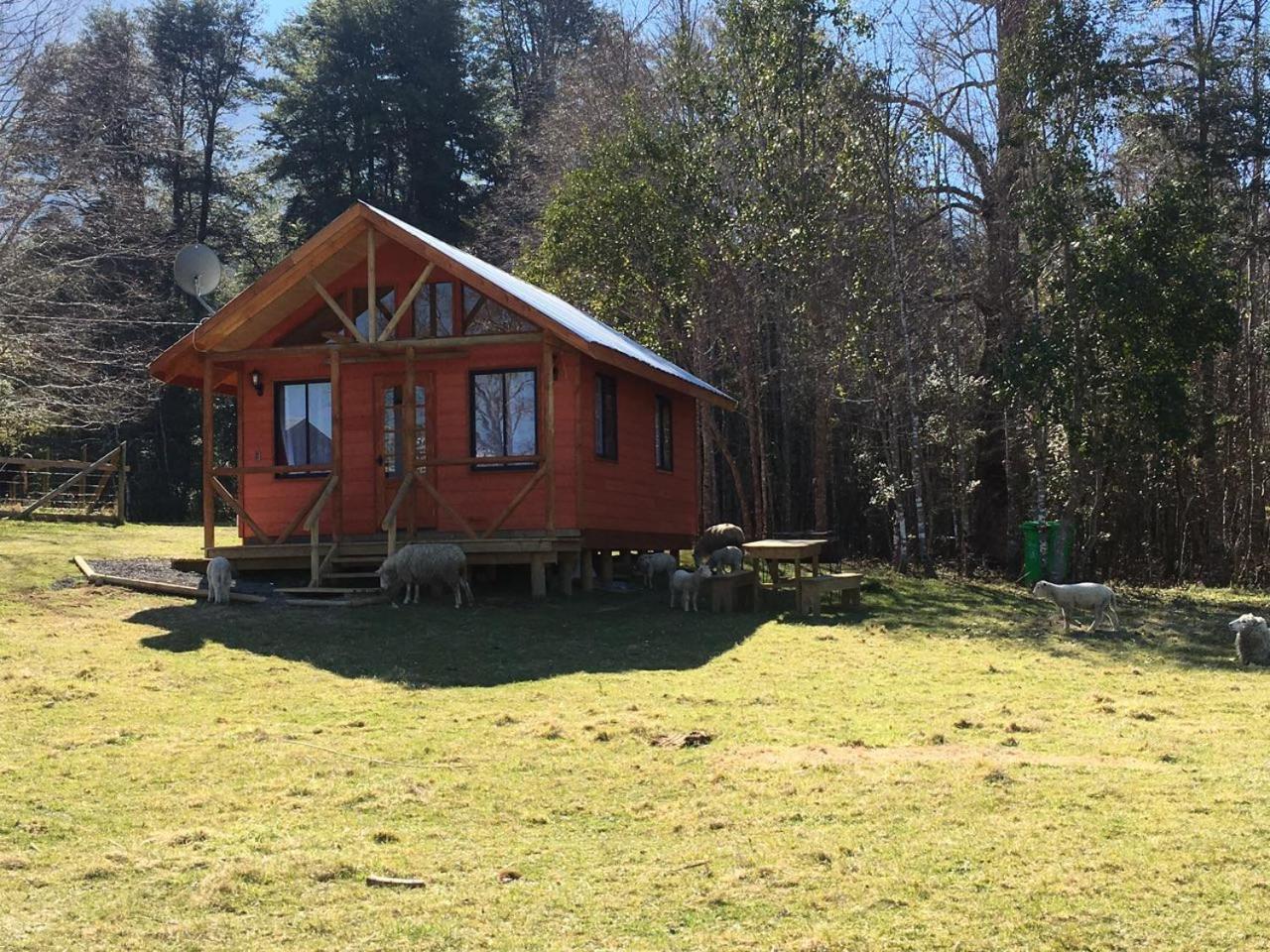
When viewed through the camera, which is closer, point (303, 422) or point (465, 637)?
point (465, 637)

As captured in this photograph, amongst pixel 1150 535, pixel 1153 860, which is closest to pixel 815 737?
pixel 1153 860

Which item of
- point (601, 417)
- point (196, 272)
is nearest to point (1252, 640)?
point (601, 417)

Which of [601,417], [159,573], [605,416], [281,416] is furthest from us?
[281,416]

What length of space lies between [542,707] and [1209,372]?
14.7m

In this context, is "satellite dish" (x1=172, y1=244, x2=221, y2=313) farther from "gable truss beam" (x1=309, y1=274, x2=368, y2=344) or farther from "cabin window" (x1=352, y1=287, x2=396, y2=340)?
"gable truss beam" (x1=309, y1=274, x2=368, y2=344)

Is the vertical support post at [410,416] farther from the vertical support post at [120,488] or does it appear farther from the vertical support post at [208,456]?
the vertical support post at [120,488]

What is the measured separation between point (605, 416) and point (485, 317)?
345cm

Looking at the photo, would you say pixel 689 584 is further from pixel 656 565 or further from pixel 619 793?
pixel 619 793

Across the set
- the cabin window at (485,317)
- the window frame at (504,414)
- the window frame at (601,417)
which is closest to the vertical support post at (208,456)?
the window frame at (504,414)

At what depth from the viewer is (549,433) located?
14875 millimetres

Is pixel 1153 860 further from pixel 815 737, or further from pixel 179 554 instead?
pixel 179 554

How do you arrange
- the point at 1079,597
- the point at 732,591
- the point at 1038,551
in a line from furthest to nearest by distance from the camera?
the point at 1038,551 < the point at 732,591 < the point at 1079,597

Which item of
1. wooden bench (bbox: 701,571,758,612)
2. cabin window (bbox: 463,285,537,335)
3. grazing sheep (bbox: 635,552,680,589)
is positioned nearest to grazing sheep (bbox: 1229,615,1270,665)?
wooden bench (bbox: 701,571,758,612)

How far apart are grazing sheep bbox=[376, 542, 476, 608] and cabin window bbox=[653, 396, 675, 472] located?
197 inches
